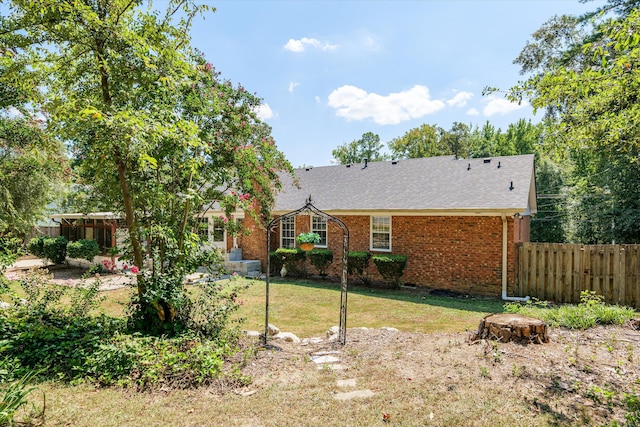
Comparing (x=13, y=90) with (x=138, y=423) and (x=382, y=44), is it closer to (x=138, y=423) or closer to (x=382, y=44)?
(x=138, y=423)

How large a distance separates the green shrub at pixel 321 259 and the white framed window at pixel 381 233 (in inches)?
69.3

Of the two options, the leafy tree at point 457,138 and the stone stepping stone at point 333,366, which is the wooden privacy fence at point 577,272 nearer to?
the stone stepping stone at point 333,366

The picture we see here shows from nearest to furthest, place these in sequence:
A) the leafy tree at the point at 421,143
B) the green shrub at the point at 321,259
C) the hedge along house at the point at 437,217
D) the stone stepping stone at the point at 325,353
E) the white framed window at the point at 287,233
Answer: the stone stepping stone at the point at 325,353
the hedge along house at the point at 437,217
the green shrub at the point at 321,259
the white framed window at the point at 287,233
the leafy tree at the point at 421,143

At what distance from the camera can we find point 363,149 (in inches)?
1917

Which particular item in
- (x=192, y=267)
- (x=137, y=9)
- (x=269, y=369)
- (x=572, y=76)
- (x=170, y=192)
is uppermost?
(x=137, y=9)

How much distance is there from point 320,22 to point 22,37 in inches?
292

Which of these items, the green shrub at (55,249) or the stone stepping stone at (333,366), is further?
the green shrub at (55,249)

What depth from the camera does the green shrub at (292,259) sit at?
1431cm

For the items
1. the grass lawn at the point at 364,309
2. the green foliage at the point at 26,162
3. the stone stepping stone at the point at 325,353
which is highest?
the green foliage at the point at 26,162

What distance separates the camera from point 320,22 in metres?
10.3

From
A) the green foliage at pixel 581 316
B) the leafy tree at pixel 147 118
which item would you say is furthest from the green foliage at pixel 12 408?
the green foliage at pixel 581 316

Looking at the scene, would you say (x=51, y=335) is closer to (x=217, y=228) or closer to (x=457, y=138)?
(x=217, y=228)

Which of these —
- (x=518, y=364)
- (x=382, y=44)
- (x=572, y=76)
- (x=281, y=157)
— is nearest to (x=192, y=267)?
(x=281, y=157)

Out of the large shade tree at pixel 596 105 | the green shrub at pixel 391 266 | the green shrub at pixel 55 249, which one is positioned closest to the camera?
the large shade tree at pixel 596 105
